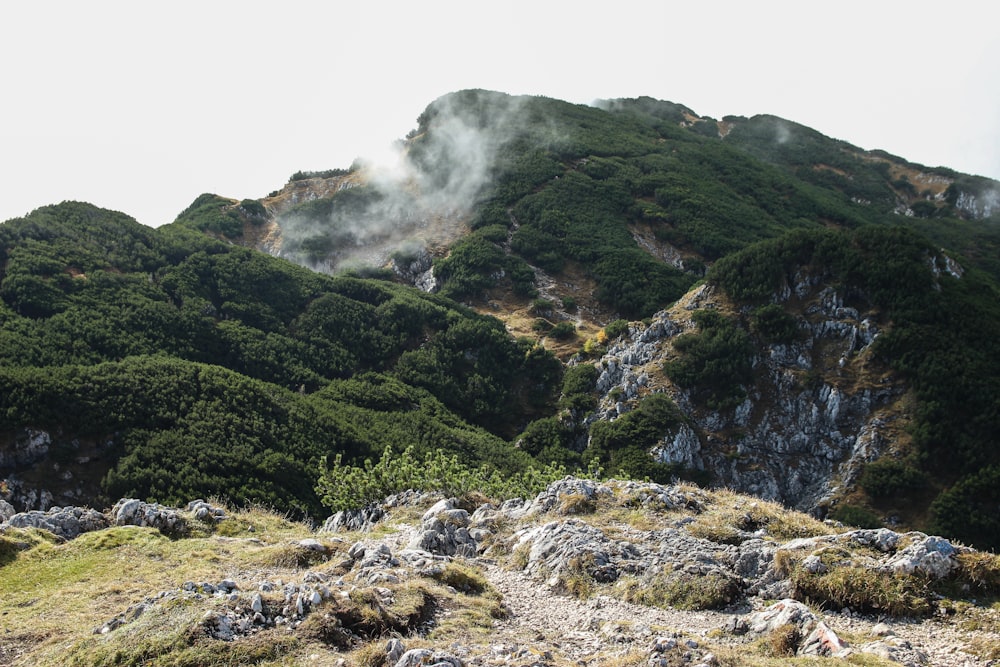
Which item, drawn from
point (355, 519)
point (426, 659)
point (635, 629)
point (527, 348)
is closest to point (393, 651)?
point (426, 659)

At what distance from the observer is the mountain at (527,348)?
1849 inches

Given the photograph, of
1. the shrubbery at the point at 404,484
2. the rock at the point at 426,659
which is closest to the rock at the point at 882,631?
the rock at the point at 426,659

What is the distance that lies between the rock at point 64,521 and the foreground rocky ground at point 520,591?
7cm

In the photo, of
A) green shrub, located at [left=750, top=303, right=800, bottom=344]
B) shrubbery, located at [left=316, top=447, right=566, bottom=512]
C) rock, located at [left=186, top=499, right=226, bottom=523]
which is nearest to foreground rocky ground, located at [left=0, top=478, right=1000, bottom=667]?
rock, located at [left=186, top=499, right=226, bottom=523]

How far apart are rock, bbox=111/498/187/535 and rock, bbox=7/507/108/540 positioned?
625 mm

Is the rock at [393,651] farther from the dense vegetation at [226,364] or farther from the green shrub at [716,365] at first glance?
the green shrub at [716,365]

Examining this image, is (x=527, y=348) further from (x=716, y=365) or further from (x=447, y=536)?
(x=447, y=536)

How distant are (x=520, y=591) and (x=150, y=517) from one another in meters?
13.4

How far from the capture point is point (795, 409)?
59656 millimetres

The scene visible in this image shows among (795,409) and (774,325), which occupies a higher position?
(774,325)

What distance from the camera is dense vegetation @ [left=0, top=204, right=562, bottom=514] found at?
44.3 meters

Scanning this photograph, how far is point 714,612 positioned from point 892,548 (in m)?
4.60

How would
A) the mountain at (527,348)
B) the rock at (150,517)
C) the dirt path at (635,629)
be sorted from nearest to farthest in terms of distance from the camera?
the dirt path at (635,629), the rock at (150,517), the mountain at (527,348)

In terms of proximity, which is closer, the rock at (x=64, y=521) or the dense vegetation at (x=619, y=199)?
the rock at (x=64, y=521)
